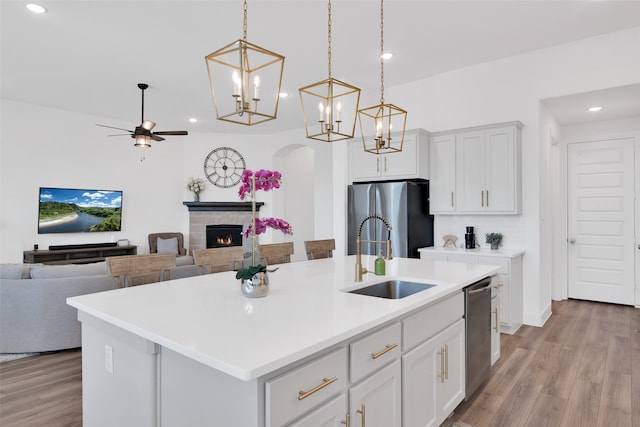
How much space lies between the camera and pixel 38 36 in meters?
3.84

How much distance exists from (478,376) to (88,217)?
6.58 m

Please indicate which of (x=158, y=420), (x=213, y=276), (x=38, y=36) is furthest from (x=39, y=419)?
(x=38, y=36)

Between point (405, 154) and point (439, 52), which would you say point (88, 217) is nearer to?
point (405, 154)

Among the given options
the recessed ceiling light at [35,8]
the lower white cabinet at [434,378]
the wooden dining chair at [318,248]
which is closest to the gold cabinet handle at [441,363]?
the lower white cabinet at [434,378]

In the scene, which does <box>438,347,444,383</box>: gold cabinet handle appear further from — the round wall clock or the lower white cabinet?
the round wall clock

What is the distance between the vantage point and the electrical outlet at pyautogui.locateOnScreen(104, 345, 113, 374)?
170cm

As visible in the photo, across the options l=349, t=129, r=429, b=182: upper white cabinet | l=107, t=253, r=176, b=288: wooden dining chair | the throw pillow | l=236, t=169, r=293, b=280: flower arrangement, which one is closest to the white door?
l=349, t=129, r=429, b=182: upper white cabinet

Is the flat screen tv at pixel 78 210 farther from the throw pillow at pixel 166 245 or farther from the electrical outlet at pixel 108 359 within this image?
the electrical outlet at pixel 108 359

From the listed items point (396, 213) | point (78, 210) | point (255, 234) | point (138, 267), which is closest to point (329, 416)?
point (255, 234)

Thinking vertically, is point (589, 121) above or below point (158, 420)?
above

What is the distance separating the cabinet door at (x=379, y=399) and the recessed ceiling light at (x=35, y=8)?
4.02 meters

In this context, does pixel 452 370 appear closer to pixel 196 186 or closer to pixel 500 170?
pixel 500 170

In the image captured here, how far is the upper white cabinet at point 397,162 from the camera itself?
4.66 metres

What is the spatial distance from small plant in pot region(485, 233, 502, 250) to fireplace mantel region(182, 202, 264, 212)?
5084 mm
